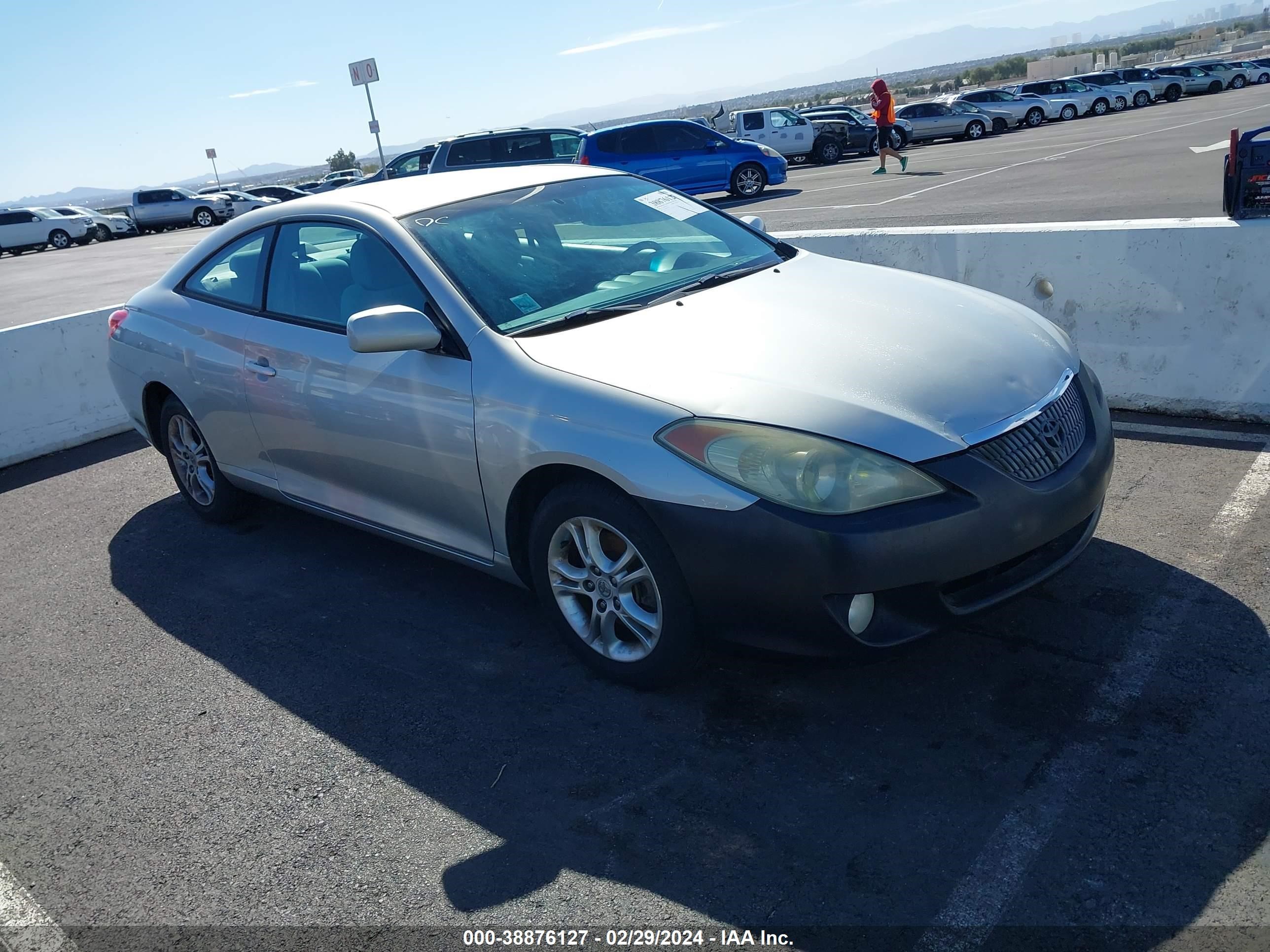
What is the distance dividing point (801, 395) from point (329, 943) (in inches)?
75.5

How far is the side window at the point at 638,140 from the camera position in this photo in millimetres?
19766

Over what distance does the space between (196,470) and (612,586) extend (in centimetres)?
299

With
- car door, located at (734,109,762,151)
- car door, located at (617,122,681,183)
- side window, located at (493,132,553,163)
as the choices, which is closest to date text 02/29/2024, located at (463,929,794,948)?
car door, located at (617,122,681,183)

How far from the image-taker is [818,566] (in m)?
2.87

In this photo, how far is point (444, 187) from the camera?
436 centimetres

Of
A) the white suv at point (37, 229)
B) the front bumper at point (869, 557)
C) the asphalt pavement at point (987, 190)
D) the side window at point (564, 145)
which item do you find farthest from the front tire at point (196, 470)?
the white suv at point (37, 229)

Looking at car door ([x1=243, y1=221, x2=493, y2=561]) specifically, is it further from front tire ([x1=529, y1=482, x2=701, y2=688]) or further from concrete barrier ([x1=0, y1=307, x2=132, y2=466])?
concrete barrier ([x1=0, y1=307, x2=132, y2=466])

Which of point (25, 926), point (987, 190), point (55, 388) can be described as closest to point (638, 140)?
point (987, 190)

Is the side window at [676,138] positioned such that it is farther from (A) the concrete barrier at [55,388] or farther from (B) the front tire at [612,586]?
(B) the front tire at [612,586]

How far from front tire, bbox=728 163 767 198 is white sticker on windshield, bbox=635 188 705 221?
16651mm

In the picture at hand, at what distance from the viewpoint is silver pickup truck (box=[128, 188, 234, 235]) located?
42312mm

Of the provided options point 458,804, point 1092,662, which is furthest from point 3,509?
point 1092,662

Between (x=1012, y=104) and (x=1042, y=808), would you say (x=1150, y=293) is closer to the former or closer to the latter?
(x=1042, y=808)

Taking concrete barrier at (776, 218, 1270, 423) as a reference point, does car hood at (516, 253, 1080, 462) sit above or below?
above
